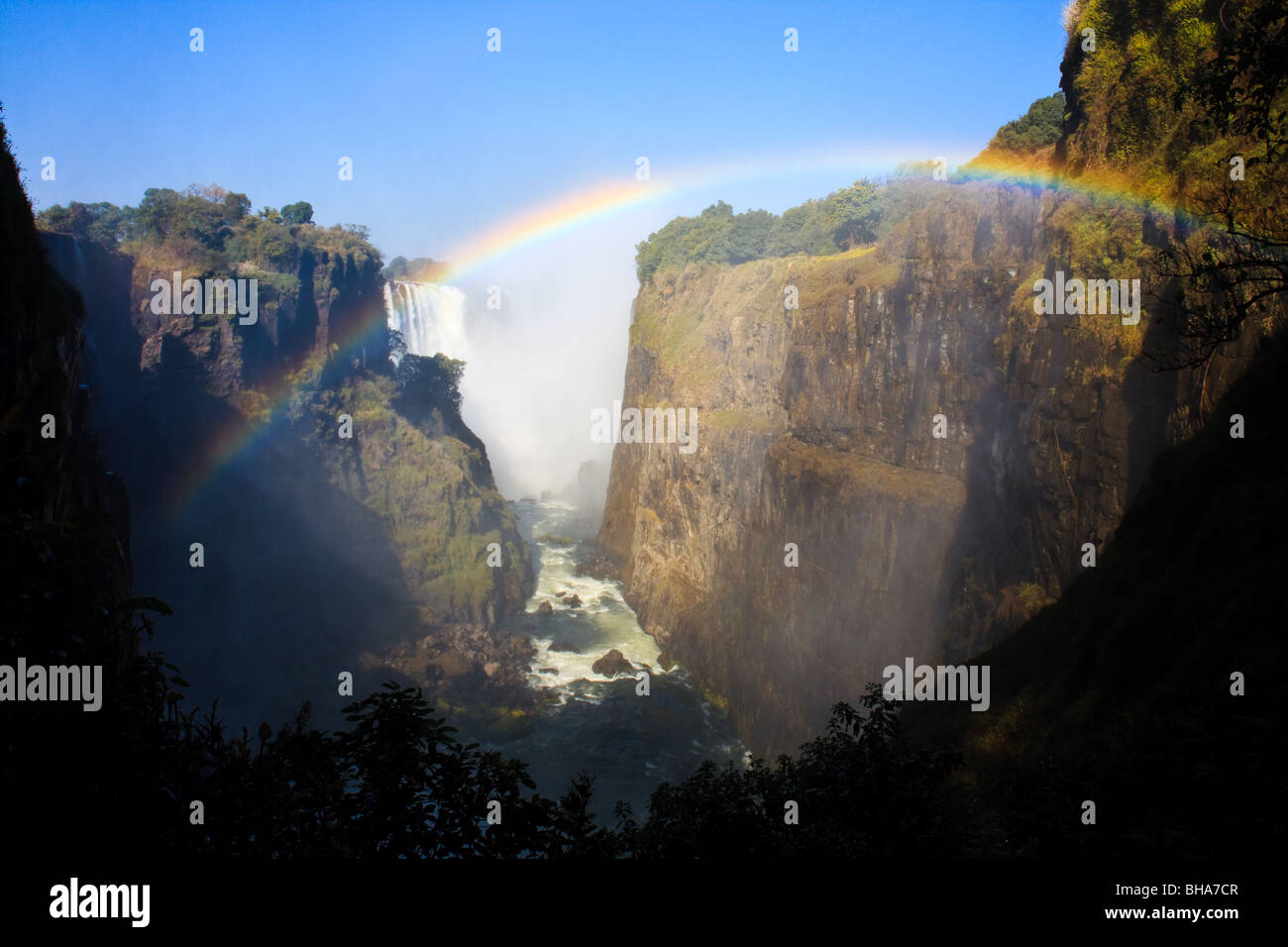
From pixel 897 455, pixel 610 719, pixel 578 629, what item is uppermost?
pixel 897 455

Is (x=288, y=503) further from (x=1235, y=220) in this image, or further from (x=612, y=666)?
(x=1235, y=220)

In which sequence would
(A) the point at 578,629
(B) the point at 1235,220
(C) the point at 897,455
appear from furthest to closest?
1. (A) the point at 578,629
2. (C) the point at 897,455
3. (B) the point at 1235,220

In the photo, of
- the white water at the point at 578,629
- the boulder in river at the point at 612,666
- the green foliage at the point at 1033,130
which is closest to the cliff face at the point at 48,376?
the white water at the point at 578,629

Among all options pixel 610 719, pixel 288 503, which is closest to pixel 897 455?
pixel 610 719

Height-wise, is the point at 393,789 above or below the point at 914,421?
below

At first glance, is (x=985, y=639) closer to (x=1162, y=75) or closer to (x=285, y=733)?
(x=1162, y=75)

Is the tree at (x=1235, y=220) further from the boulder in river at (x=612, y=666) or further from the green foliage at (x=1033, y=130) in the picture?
the boulder in river at (x=612, y=666)
